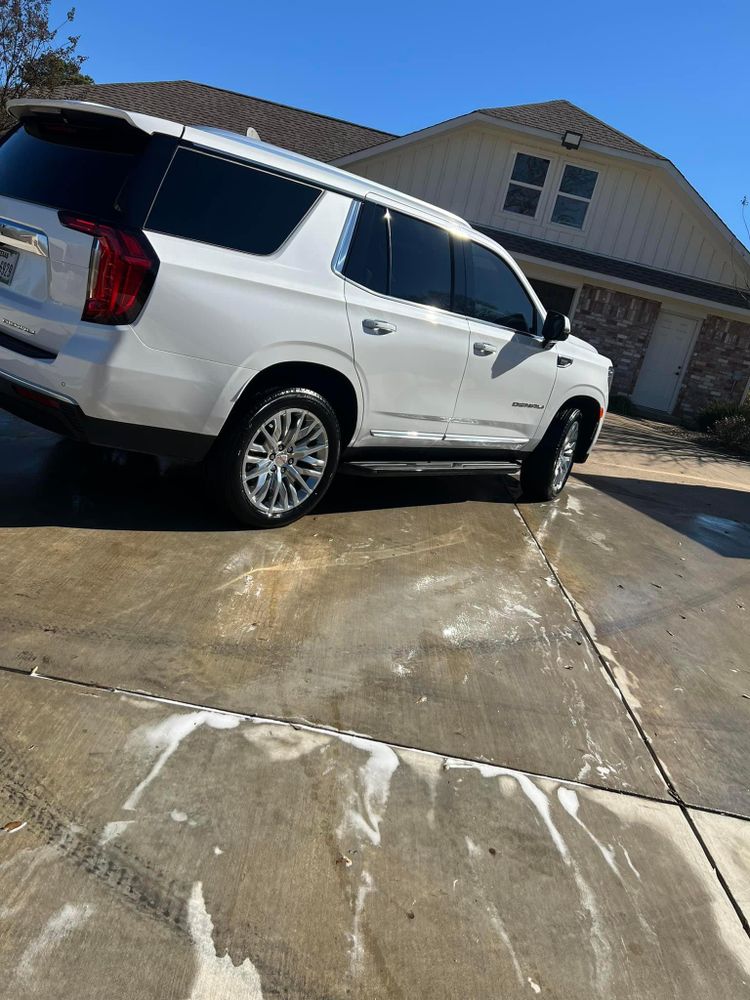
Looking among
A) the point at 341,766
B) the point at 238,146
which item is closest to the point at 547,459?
the point at 238,146

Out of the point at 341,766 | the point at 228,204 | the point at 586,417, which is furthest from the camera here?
the point at 586,417

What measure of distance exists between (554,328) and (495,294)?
0.61m

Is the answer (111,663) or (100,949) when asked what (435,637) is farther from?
(100,949)

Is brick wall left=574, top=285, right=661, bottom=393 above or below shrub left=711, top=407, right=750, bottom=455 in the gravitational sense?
above

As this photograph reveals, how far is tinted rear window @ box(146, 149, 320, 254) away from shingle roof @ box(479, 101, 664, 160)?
15002 mm

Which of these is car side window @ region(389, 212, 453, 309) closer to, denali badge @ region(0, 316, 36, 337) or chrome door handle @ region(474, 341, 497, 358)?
chrome door handle @ region(474, 341, 497, 358)

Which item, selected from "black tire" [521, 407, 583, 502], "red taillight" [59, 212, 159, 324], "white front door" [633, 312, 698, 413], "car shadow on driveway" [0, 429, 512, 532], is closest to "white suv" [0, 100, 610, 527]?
"red taillight" [59, 212, 159, 324]

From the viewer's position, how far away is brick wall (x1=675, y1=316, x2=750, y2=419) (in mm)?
18172

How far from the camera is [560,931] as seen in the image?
2.32m

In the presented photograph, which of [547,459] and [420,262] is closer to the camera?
[420,262]

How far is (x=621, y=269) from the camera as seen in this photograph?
57.3 feet

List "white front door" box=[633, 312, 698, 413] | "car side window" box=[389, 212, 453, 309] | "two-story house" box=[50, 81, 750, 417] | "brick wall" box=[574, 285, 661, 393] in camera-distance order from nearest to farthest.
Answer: "car side window" box=[389, 212, 453, 309] < "two-story house" box=[50, 81, 750, 417] < "brick wall" box=[574, 285, 661, 393] < "white front door" box=[633, 312, 698, 413]

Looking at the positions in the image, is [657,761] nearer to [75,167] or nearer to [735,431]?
[75,167]

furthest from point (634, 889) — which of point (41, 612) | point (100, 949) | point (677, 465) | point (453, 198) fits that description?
point (453, 198)
